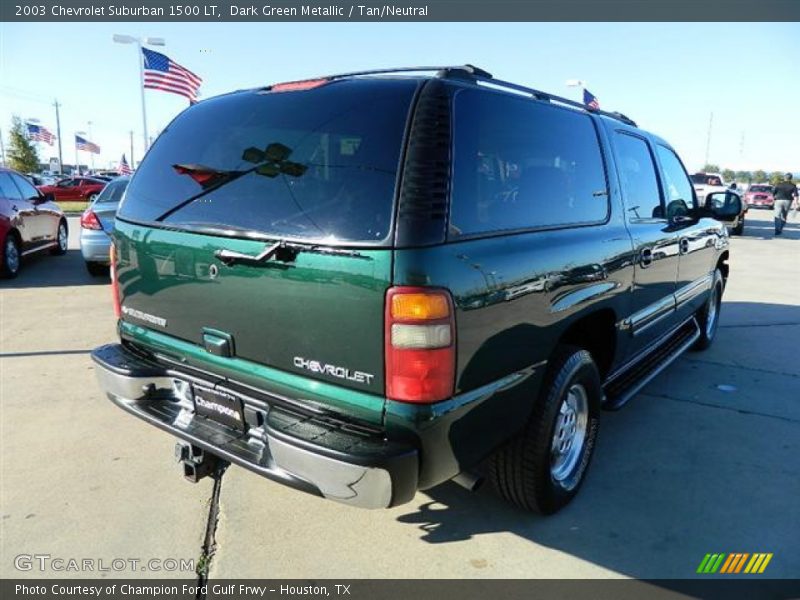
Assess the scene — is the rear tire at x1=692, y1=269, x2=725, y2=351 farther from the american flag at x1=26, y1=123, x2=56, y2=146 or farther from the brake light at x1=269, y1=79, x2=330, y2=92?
the american flag at x1=26, y1=123, x2=56, y2=146

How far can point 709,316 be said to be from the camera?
228 inches

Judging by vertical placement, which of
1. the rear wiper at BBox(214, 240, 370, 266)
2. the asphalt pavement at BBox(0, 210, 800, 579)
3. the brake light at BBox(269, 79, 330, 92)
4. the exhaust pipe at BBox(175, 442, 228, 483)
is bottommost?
the asphalt pavement at BBox(0, 210, 800, 579)

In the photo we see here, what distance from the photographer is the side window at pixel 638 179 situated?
3.50 meters

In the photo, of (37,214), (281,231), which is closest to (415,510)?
(281,231)

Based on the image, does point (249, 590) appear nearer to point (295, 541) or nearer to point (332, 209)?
point (295, 541)

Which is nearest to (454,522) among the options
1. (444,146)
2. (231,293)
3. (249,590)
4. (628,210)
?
(249,590)

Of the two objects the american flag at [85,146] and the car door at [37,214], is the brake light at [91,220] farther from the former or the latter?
the american flag at [85,146]

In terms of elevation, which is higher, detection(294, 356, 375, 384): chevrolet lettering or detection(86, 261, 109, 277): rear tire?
detection(294, 356, 375, 384): chevrolet lettering

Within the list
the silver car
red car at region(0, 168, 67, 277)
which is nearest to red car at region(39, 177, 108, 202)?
red car at region(0, 168, 67, 277)

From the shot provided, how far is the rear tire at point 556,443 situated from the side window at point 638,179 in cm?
114

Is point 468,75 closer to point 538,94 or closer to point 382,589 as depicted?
point 538,94

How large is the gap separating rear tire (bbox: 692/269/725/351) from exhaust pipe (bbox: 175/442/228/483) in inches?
185

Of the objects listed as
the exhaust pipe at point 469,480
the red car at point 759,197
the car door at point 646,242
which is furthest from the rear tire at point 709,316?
the red car at point 759,197

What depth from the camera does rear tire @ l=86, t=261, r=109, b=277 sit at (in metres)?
8.62
